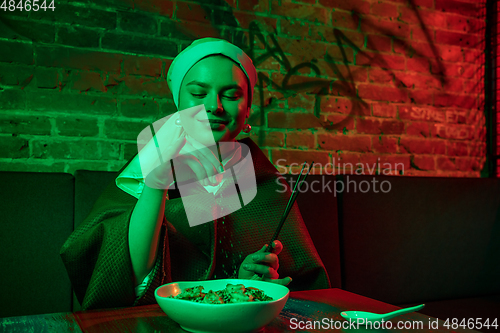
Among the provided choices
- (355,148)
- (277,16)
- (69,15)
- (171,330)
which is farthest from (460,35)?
(171,330)

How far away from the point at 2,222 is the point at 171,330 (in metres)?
0.79

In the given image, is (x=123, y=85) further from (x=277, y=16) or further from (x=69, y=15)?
(x=277, y=16)

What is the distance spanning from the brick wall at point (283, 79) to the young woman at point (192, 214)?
472mm

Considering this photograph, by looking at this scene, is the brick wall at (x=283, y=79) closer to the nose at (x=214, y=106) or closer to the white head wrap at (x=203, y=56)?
the white head wrap at (x=203, y=56)

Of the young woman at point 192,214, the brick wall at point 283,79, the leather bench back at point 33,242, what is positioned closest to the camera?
the young woman at point 192,214

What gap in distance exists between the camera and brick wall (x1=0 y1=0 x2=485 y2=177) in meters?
1.37

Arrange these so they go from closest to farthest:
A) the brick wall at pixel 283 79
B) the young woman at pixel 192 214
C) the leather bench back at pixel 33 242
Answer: the young woman at pixel 192 214 < the leather bench back at pixel 33 242 < the brick wall at pixel 283 79

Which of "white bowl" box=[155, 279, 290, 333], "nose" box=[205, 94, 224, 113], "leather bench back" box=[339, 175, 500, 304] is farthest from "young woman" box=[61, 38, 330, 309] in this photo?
"leather bench back" box=[339, 175, 500, 304]

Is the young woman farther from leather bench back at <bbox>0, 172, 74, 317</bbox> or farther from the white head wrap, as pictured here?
leather bench back at <bbox>0, 172, 74, 317</bbox>

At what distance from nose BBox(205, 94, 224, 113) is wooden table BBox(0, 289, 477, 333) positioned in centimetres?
47

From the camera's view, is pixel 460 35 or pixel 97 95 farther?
pixel 460 35

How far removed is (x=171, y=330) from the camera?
1.82 feet

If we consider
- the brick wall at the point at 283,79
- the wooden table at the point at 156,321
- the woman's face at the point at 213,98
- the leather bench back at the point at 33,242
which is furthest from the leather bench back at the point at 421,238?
the leather bench back at the point at 33,242

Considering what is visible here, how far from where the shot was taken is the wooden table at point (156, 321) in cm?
57
